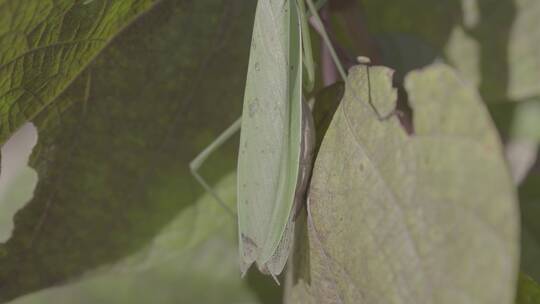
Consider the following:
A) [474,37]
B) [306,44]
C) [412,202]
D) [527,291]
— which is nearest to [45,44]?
[306,44]

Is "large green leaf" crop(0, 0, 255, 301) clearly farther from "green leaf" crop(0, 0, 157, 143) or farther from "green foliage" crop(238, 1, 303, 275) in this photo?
"green foliage" crop(238, 1, 303, 275)

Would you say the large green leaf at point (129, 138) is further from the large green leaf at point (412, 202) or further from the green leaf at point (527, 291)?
the green leaf at point (527, 291)

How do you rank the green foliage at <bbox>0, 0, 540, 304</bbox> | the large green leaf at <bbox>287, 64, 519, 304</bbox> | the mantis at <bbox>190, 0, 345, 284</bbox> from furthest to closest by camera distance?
1. the mantis at <bbox>190, 0, 345, 284</bbox>
2. the green foliage at <bbox>0, 0, 540, 304</bbox>
3. the large green leaf at <bbox>287, 64, 519, 304</bbox>

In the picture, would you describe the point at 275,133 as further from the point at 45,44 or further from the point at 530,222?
the point at 530,222

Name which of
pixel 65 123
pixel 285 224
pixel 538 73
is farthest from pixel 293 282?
pixel 538 73

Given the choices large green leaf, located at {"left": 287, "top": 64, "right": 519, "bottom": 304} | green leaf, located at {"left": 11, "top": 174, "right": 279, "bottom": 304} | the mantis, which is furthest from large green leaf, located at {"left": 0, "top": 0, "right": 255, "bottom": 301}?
large green leaf, located at {"left": 287, "top": 64, "right": 519, "bottom": 304}

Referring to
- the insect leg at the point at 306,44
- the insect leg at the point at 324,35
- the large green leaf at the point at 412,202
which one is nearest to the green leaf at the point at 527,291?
the large green leaf at the point at 412,202

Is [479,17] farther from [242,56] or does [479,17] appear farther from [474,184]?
[474,184]
